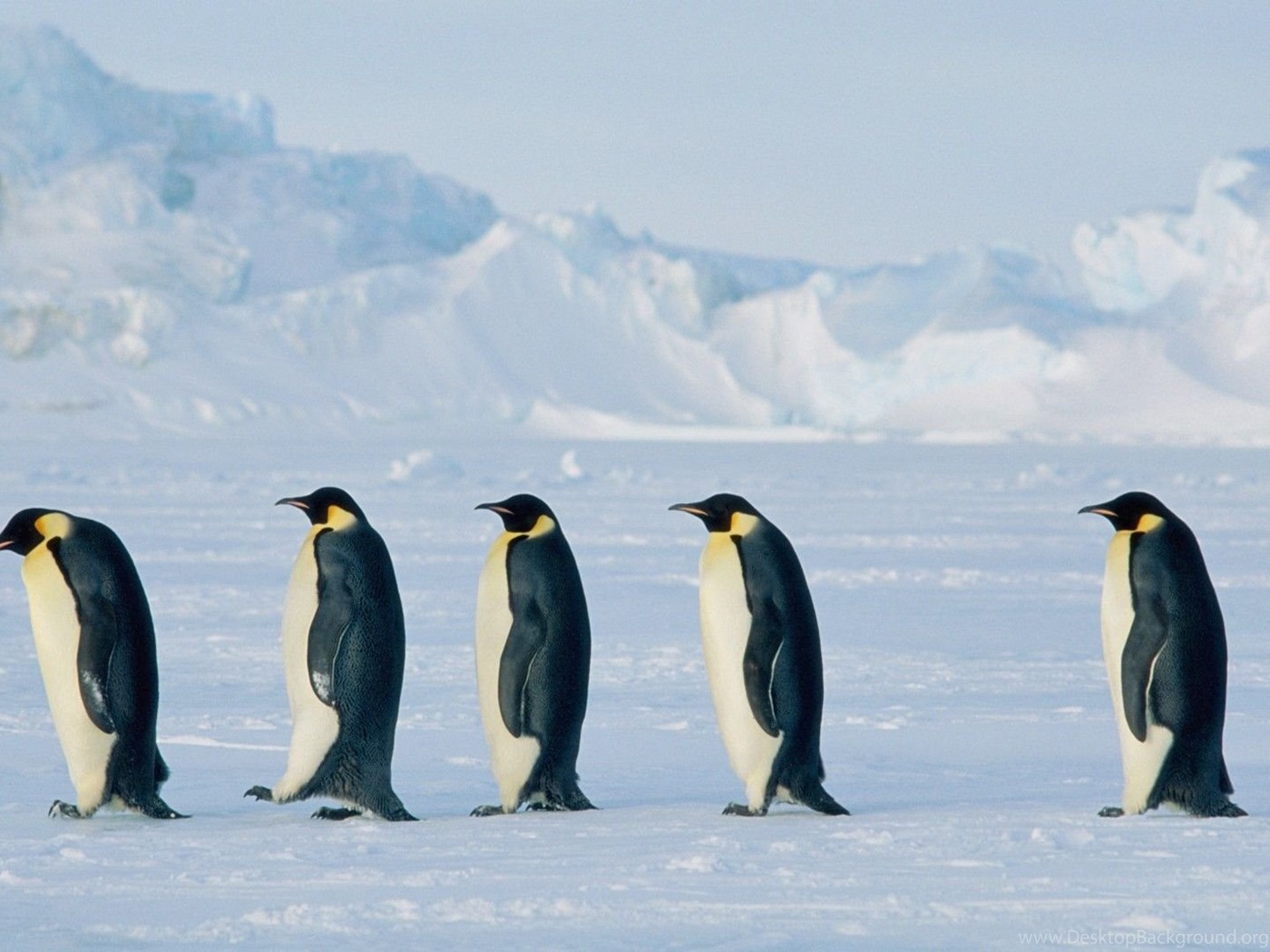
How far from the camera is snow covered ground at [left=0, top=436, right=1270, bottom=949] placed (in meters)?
2.85

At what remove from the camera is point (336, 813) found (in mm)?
4012

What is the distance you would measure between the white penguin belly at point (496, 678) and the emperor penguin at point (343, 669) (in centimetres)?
22

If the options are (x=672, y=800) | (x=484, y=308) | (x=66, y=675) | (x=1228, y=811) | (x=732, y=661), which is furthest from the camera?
(x=484, y=308)

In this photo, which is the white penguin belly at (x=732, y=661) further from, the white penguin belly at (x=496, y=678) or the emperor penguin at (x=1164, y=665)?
the emperor penguin at (x=1164, y=665)

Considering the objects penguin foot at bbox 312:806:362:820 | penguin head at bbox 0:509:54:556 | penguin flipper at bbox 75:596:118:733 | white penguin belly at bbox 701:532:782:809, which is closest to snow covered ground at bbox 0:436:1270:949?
penguin foot at bbox 312:806:362:820

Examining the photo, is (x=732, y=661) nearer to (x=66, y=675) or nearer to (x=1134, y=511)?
(x=1134, y=511)

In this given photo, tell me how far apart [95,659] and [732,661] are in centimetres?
149

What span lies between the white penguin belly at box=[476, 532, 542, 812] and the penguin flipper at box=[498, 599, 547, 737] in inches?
0.9

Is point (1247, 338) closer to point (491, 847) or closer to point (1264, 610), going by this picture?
point (1264, 610)

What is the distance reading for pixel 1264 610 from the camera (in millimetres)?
9578

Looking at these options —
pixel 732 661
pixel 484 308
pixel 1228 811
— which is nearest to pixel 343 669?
pixel 732 661

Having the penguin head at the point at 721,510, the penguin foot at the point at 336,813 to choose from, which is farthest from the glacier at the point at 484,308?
the penguin foot at the point at 336,813

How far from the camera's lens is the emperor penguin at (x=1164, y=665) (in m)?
3.99

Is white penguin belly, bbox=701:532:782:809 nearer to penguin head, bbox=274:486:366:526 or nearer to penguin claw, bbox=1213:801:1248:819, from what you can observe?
penguin head, bbox=274:486:366:526
